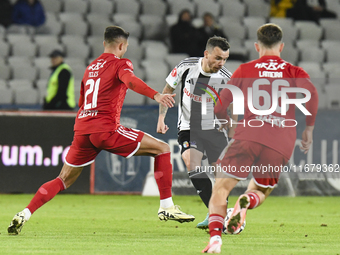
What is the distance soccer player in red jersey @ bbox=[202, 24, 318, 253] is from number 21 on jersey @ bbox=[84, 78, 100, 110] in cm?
167

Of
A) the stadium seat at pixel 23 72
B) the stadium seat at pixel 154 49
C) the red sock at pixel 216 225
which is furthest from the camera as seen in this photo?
the stadium seat at pixel 154 49

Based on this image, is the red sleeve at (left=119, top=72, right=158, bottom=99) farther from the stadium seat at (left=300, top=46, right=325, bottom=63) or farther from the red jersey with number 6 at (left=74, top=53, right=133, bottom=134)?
the stadium seat at (left=300, top=46, right=325, bottom=63)

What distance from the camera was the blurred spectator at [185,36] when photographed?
44.5 ft

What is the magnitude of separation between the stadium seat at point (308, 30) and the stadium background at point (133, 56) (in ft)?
0.08

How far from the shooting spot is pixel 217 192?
14.8ft

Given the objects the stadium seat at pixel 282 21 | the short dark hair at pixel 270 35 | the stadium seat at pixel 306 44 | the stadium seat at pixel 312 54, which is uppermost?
the stadium seat at pixel 282 21

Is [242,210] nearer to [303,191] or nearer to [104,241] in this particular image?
[104,241]

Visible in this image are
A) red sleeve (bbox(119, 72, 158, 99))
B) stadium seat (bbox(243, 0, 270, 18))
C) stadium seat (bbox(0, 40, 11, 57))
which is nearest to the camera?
red sleeve (bbox(119, 72, 158, 99))

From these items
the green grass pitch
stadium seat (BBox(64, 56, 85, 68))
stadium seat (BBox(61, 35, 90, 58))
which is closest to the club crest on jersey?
the green grass pitch

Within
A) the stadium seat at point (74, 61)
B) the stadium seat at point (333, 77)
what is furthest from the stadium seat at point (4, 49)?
the stadium seat at point (333, 77)

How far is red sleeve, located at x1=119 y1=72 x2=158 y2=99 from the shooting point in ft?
17.6

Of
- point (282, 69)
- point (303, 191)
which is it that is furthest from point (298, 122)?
point (282, 69)

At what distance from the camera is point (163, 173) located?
6168mm

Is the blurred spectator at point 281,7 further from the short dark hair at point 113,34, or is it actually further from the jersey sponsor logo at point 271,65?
the jersey sponsor logo at point 271,65
